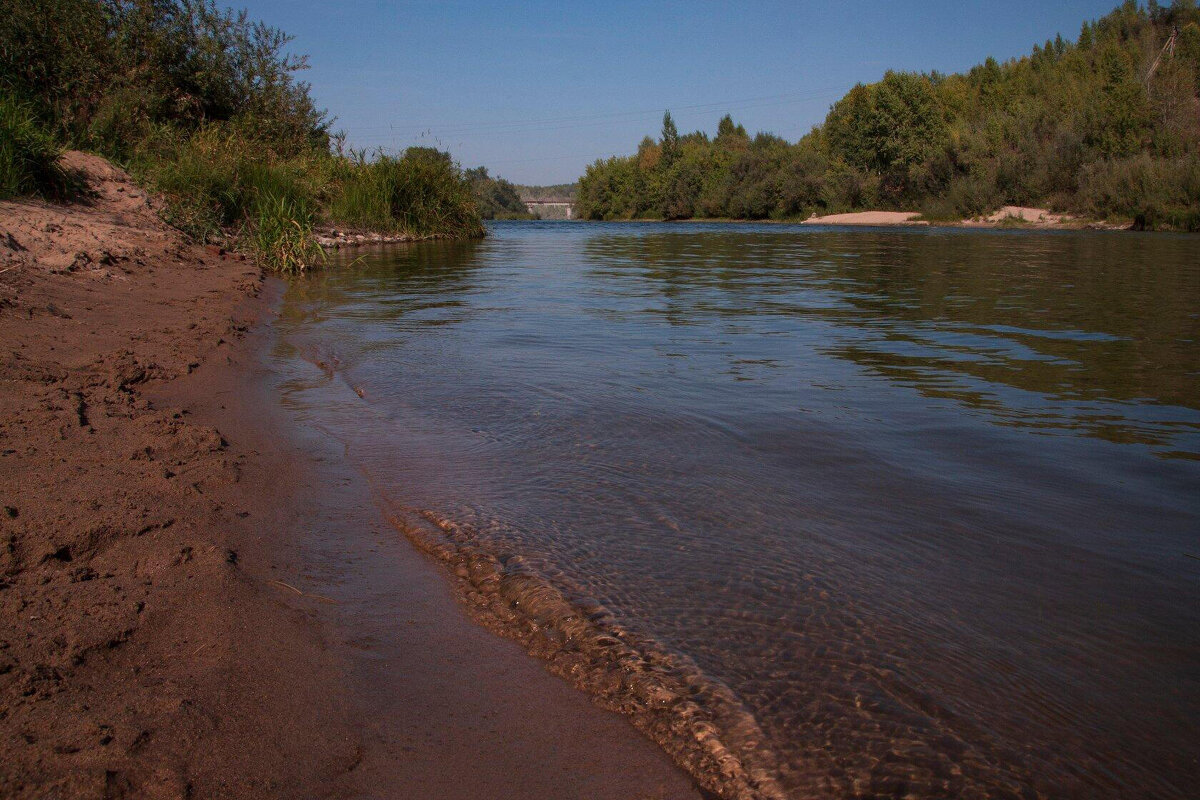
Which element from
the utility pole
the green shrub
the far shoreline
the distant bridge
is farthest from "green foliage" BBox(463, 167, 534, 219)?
the green shrub

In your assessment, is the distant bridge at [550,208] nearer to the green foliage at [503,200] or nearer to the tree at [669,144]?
the green foliage at [503,200]

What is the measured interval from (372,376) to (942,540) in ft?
13.7

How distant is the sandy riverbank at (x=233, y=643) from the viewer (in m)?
1.70

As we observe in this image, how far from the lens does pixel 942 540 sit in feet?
9.57

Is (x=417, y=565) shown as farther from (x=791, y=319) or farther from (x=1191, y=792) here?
(x=791, y=319)

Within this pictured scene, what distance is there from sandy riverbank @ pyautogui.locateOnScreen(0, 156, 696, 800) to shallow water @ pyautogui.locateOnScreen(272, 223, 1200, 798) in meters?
0.29

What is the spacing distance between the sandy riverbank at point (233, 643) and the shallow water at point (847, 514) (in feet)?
0.95

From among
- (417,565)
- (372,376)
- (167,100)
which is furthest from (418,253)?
(417,565)

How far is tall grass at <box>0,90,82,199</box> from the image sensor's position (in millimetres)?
8781

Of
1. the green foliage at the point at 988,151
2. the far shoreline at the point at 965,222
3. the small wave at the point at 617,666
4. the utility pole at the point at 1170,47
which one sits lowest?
the small wave at the point at 617,666

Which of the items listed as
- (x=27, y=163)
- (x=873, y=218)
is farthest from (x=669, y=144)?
(x=27, y=163)

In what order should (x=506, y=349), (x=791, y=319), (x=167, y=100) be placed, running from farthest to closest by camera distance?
(x=167, y=100) → (x=791, y=319) → (x=506, y=349)

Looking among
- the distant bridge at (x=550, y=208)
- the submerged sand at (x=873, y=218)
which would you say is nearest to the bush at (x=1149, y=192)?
the submerged sand at (x=873, y=218)

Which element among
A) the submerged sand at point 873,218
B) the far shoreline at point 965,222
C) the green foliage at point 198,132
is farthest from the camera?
the submerged sand at point 873,218
